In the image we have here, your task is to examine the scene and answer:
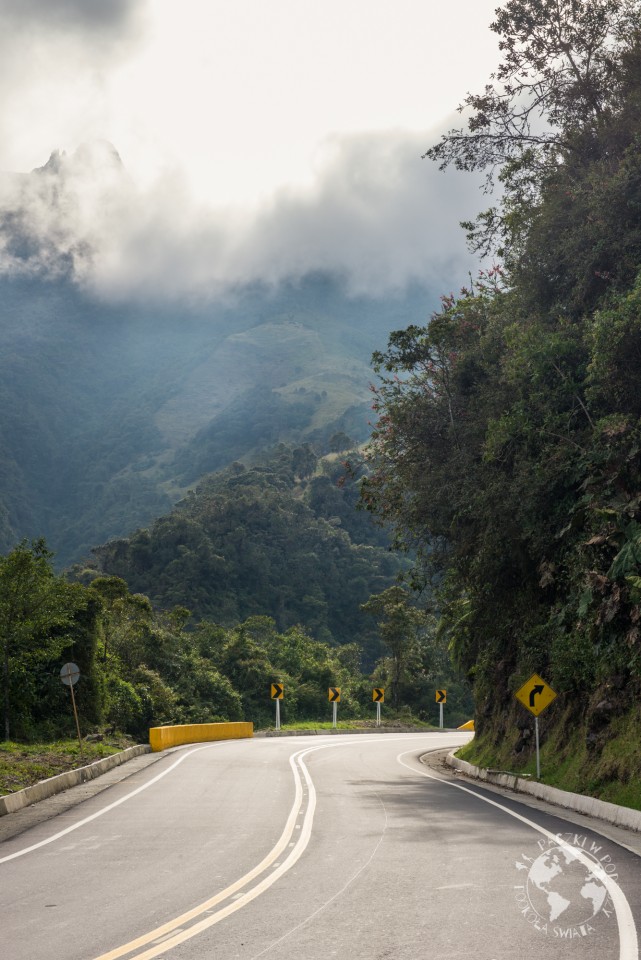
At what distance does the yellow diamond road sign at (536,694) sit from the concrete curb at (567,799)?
5.26ft

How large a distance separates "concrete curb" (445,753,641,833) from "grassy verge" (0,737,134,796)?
992 cm

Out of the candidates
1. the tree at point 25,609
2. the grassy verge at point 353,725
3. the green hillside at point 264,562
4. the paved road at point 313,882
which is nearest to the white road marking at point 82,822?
the paved road at point 313,882

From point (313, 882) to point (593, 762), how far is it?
11.3 meters

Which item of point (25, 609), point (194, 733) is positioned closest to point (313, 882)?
point (25, 609)

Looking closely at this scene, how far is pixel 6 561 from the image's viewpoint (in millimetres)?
29969

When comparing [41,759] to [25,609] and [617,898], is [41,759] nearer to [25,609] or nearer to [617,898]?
[25,609]

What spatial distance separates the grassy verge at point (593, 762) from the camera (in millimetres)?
17142

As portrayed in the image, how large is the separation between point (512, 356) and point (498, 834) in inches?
522

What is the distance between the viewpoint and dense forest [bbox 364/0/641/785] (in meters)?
20.0

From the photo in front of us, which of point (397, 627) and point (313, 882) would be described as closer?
point (313, 882)

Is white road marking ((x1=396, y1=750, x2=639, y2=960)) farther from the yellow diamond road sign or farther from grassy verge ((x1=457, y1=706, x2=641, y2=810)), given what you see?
the yellow diamond road sign

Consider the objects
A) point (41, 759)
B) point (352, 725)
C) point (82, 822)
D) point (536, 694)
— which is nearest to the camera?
point (82, 822)

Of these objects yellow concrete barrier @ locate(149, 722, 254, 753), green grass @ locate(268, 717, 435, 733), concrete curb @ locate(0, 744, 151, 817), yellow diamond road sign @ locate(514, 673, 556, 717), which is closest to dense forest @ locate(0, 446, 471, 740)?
green grass @ locate(268, 717, 435, 733)

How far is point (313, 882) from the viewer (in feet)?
31.8
